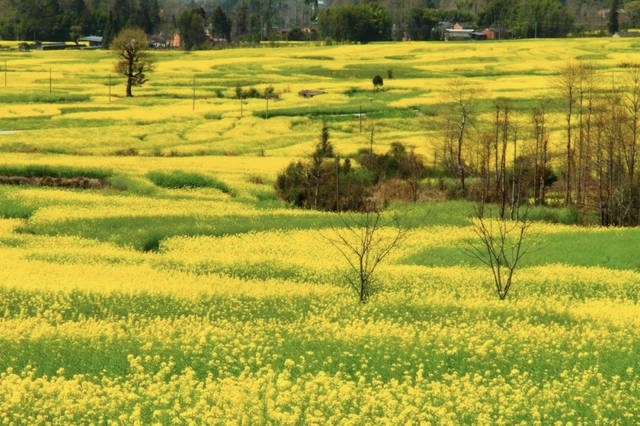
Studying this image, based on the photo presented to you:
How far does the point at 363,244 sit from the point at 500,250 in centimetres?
674

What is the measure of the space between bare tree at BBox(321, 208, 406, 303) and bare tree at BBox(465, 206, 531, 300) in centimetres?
263

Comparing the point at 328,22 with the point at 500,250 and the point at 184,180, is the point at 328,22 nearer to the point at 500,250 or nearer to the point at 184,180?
the point at 184,180

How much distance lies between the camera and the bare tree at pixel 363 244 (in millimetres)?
25406

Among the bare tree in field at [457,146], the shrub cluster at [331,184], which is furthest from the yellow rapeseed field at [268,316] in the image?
the bare tree in field at [457,146]

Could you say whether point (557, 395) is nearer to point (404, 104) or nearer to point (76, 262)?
point (76, 262)

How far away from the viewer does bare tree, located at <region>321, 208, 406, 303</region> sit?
25.4m

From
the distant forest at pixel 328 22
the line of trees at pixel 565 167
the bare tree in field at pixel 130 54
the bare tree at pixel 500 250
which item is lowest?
the bare tree at pixel 500 250

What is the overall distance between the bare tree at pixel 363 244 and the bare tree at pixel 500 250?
2628 millimetres

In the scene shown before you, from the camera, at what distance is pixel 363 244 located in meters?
26.0

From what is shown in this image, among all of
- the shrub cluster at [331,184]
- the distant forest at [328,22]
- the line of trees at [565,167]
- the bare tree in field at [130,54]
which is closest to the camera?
the line of trees at [565,167]

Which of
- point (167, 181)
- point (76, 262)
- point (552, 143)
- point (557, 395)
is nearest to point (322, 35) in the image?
point (552, 143)

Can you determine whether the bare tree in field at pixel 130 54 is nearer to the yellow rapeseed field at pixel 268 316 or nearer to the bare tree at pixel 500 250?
the yellow rapeseed field at pixel 268 316

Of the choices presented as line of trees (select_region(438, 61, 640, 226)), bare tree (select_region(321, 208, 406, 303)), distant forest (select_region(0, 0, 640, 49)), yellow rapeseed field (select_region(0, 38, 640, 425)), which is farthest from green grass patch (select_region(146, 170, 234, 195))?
distant forest (select_region(0, 0, 640, 49))

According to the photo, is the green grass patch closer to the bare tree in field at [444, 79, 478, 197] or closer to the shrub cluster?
the shrub cluster
